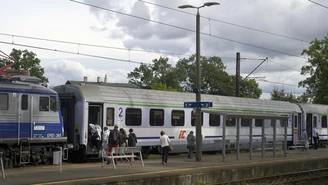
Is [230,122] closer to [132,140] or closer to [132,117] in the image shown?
[132,117]

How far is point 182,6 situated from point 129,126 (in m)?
6.43

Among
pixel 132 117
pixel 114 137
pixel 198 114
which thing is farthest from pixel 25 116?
pixel 198 114

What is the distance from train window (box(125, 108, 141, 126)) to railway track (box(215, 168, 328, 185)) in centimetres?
745

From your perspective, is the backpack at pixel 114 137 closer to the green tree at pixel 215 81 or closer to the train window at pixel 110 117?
the train window at pixel 110 117

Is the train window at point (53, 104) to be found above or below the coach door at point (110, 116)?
above

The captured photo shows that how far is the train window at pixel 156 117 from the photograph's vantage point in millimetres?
25047

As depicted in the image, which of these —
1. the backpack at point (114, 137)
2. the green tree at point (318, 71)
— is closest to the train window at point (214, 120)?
the backpack at point (114, 137)

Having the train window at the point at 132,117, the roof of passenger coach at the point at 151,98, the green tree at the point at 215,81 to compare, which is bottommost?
the train window at the point at 132,117

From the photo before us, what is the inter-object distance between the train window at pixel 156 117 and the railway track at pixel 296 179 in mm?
7442

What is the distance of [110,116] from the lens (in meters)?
23.0

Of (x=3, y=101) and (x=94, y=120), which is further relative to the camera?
Answer: (x=94, y=120)

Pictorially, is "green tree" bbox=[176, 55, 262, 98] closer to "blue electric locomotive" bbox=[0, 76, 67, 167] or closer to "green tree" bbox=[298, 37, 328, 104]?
"green tree" bbox=[298, 37, 328, 104]

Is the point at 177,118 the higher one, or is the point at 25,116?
the point at 25,116

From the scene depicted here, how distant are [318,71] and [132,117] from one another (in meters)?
35.0
